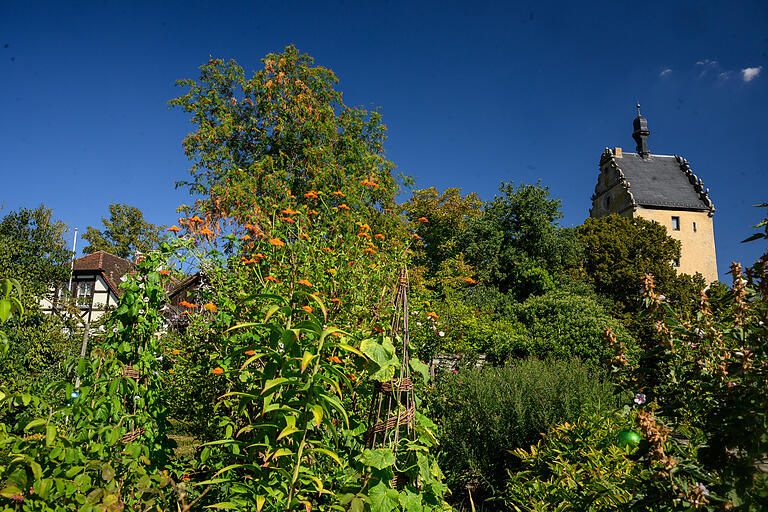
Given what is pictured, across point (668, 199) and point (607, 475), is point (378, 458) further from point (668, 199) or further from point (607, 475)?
point (668, 199)

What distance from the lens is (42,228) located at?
15.3 m

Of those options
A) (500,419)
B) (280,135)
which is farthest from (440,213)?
(500,419)

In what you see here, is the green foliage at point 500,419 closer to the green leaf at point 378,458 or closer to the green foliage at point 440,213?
the green leaf at point 378,458

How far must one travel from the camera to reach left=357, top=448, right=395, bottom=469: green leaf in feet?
4.81

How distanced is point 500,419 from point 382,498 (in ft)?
7.77

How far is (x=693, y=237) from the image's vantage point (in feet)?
81.0

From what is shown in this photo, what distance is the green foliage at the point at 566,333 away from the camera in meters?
9.55

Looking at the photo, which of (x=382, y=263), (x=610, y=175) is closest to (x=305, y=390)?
(x=382, y=263)

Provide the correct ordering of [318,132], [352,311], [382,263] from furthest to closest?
[318,132] → [382,263] → [352,311]

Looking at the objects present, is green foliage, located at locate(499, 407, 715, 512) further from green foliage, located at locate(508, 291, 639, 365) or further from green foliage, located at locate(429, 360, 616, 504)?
green foliage, located at locate(508, 291, 639, 365)

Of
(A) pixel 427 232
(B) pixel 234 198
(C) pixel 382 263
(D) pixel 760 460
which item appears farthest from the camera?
(A) pixel 427 232

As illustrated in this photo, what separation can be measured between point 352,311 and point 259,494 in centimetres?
208

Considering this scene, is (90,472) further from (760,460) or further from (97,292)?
(97,292)

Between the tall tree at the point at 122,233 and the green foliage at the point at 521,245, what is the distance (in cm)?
2217
